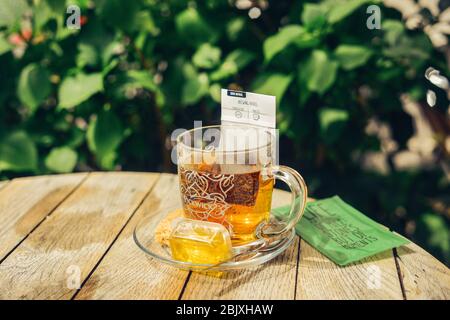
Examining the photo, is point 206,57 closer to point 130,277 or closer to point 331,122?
point 331,122

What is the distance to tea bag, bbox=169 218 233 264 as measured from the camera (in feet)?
2.75

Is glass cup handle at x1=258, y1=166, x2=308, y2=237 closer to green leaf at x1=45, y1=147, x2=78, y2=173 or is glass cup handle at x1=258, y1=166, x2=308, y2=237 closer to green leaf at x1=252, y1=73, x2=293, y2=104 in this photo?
green leaf at x1=252, y1=73, x2=293, y2=104

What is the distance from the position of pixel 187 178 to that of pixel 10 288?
12.7 inches

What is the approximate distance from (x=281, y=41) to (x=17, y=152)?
0.91 metres

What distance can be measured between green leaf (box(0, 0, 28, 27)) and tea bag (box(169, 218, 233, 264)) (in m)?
1.14

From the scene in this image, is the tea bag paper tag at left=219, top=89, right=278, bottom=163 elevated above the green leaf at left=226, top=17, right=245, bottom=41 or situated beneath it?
situated beneath

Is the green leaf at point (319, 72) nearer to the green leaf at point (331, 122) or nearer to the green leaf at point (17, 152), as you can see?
the green leaf at point (331, 122)

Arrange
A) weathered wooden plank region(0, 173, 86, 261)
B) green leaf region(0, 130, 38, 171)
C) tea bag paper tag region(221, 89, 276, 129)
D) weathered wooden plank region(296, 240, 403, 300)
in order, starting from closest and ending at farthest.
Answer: weathered wooden plank region(296, 240, 403, 300), tea bag paper tag region(221, 89, 276, 129), weathered wooden plank region(0, 173, 86, 261), green leaf region(0, 130, 38, 171)

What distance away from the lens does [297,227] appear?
100 cm

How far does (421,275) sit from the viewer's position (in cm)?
84

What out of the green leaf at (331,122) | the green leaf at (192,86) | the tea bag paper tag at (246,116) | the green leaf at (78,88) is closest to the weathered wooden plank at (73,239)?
the tea bag paper tag at (246,116)

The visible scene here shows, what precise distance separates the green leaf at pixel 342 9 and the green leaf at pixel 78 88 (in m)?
0.74

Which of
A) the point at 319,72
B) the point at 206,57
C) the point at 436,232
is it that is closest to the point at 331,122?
the point at 319,72

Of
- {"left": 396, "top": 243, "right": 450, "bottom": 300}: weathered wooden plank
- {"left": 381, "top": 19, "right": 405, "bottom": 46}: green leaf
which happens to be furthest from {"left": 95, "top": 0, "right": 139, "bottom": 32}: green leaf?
{"left": 396, "top": 243, "right": 450, "bottom": 300}: weathered wooden plank
